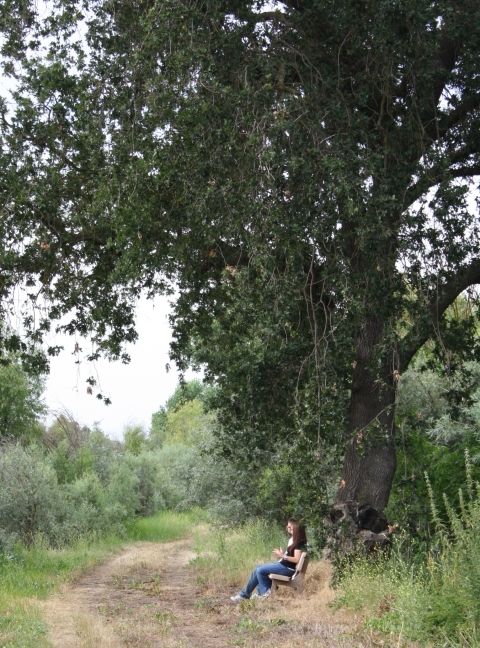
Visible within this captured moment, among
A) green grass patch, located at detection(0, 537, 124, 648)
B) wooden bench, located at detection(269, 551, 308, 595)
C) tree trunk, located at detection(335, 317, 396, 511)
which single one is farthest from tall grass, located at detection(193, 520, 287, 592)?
tree trunk, located at detection(335, 317, 396, 511)

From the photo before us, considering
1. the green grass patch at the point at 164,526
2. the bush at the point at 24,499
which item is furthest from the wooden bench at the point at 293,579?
the green grass patch at the point at 164,526

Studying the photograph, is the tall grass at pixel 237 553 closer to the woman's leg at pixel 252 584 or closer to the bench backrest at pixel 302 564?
the woman's leg at pixel 252 584

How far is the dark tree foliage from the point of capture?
941 centimetres

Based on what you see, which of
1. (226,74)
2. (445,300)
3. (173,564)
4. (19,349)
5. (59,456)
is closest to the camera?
(226,74)

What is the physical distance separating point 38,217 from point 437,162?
241 inches

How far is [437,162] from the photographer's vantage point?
9727mm

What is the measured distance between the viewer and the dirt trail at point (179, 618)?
8.09 metres

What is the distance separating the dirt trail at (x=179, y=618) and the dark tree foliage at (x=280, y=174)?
1.72m

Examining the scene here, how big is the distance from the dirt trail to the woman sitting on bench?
0.27 m

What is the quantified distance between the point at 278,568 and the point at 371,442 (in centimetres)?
238

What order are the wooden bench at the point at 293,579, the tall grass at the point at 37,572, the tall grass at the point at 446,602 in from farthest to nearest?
the wooden bench at the point at 293,579 → the tall grass at the point at 37,572 → the tall grass at the point at 446,602

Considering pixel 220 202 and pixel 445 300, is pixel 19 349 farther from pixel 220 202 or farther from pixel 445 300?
pixel 445 300

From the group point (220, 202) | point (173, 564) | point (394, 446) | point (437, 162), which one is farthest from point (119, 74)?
point (173, 564)

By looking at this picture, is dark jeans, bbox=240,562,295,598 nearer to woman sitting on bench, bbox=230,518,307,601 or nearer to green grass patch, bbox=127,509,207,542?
woman sitting on bench, bbox=230,518,307,601
